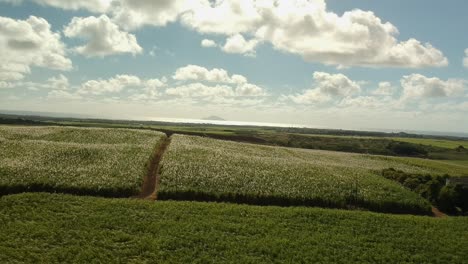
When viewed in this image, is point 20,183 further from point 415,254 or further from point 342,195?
point 415,254

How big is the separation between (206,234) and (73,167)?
20549 millimetres

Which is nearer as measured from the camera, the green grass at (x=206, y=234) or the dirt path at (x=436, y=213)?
the green grass at (x=206, y=234)

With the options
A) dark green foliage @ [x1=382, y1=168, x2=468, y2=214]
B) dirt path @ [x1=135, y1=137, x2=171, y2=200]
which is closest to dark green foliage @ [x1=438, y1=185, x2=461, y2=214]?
dark green foliage @ [x1=382, y1=168, x2=468, y2=214]

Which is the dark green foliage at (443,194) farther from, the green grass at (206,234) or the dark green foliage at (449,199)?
the green grass at (206,234)

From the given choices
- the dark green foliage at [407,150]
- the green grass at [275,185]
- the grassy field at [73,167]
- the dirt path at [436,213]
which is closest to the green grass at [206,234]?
the grassy field at [73,167]

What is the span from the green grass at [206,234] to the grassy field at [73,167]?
2757 mm

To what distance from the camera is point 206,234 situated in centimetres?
2831

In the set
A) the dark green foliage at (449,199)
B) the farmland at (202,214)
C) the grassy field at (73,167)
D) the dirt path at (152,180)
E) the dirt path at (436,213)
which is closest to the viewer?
the farmland at (202,214)

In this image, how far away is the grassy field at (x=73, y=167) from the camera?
3484 centimetres

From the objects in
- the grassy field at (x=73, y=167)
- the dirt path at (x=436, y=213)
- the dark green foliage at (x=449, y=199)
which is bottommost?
the dirt path at (x=436, y=213)

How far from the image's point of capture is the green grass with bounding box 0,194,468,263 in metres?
24.8

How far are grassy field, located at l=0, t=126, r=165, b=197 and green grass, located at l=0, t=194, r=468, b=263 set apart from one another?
276 cm

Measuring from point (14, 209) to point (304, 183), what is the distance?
1154 inches

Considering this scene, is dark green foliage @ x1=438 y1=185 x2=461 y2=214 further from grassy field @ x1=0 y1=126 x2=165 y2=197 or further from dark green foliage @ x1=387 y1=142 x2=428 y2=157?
dark green foliage @ x1=387 y1=142 x2=428 y2=157
